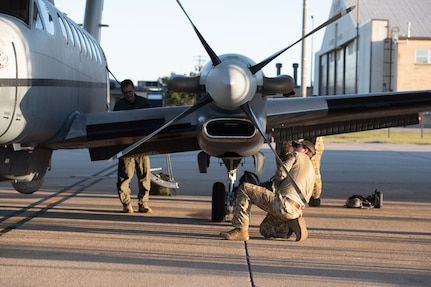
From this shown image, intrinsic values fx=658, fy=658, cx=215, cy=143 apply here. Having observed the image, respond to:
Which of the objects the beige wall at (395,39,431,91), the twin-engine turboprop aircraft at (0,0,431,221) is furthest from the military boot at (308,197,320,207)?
the beige wall at (395,39,431,91)

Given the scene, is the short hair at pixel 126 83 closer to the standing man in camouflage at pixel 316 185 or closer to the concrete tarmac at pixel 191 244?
the concrete tarmac at pixel 191 244

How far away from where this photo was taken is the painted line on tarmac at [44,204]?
902 centimetres

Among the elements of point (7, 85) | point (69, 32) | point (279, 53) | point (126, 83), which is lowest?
point (7, 85)

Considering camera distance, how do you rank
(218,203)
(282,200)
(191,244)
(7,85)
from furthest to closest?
(218,203), (282,200), (191,244), (7,85)

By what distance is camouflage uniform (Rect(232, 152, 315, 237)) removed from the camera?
7.81 metres

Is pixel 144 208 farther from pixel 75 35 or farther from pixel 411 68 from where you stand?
pixel 411 68

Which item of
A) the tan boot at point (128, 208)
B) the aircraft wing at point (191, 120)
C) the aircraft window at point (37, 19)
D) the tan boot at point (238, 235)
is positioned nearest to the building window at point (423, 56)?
the aircraft wing at point (191, 120)

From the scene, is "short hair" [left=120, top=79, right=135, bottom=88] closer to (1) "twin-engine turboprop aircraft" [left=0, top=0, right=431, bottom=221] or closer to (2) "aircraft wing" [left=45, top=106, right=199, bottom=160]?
(1) "twin-engine turboprop aircraft" [left=0, top=0, right=431, bottom=221]

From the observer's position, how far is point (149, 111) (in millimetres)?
8508

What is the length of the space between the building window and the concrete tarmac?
132 feet

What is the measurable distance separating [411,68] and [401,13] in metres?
10.7

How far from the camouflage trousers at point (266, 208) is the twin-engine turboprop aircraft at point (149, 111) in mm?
503

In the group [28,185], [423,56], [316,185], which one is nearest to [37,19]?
[28,185]

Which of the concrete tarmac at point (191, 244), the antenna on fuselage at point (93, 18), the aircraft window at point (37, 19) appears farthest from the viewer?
the antenna on fuselage at point (93, 18)
